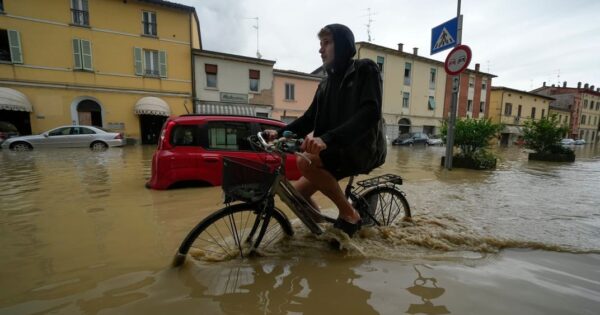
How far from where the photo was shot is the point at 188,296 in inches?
70.9

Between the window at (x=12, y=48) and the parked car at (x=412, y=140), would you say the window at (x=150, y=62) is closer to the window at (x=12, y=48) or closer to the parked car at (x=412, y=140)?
the window at (x=12, y=48)

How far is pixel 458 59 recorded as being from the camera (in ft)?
20.0

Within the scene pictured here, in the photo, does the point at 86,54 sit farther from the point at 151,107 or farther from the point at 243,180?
the point at 243,180

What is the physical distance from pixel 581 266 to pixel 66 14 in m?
23.8

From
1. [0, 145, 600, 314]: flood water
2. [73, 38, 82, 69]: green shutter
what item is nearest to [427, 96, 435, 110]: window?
[0, 145, 600, 314]: flood water

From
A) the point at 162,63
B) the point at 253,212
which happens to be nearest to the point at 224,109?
the point at 162,63

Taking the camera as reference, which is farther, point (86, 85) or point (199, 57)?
point (199, 57)

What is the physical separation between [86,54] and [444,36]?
65.9ft

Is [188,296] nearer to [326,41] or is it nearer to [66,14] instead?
[326,41]

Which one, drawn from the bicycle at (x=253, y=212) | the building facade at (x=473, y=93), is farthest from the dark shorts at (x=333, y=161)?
A: the building facade at (x=473, y=93)

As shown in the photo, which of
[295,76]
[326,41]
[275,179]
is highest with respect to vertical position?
[295,76]

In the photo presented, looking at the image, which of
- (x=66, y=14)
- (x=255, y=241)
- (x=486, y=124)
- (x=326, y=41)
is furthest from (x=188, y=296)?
(x=66, y=14)

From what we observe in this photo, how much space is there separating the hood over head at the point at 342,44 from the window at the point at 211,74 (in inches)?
786

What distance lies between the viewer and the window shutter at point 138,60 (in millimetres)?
17984
